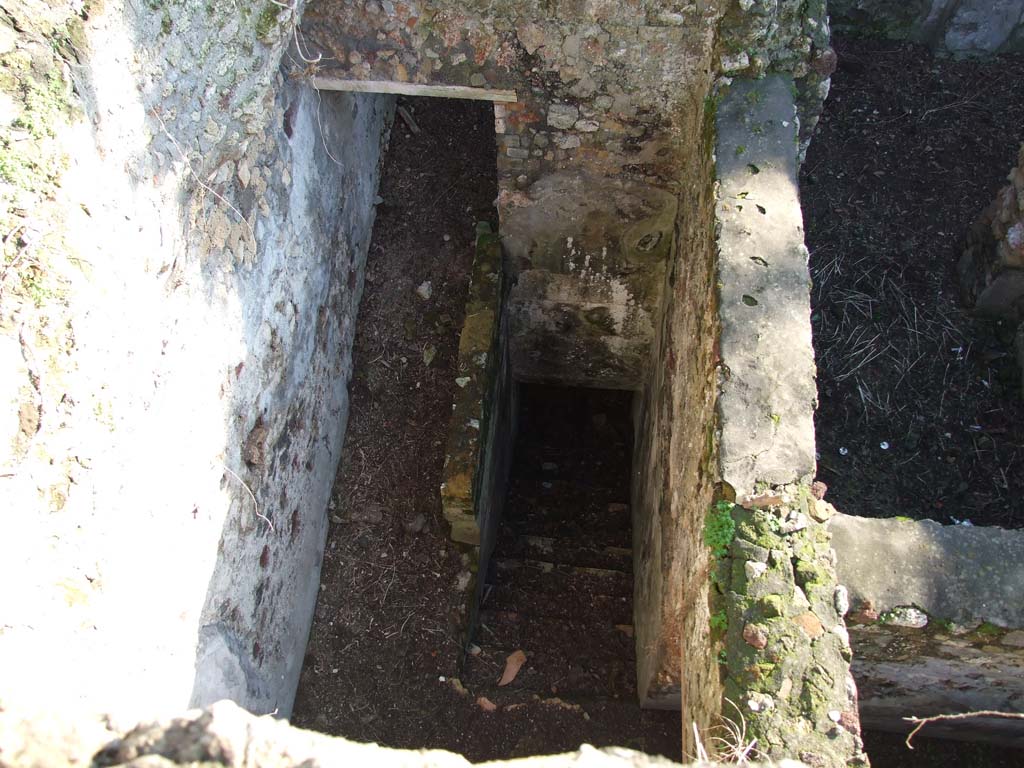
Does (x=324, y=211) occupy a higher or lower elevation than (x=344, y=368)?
higher

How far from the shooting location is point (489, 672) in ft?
13.9

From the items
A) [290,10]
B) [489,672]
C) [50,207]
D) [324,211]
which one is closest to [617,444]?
[489,672]

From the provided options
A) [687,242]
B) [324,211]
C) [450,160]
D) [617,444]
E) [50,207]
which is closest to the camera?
[50,207]

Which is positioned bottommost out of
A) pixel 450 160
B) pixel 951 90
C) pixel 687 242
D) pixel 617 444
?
pixel 617 444

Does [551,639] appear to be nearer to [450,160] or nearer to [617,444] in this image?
[617,444]

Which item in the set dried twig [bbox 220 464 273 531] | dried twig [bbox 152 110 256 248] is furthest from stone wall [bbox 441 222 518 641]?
dried twig [bbox 152 110 256 248]

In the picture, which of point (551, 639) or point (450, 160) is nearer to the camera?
point (551, 639)

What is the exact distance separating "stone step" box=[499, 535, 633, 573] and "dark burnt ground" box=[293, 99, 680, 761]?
8.6 inches

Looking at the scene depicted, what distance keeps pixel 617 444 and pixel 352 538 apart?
2.25 metres

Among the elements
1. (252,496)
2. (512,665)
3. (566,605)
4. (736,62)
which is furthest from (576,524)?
(736,62)

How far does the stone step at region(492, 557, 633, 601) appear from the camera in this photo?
482 centimetres

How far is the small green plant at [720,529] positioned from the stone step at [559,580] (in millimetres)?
2275

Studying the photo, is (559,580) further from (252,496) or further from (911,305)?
(911,305)

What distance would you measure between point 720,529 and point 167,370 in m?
1.89
